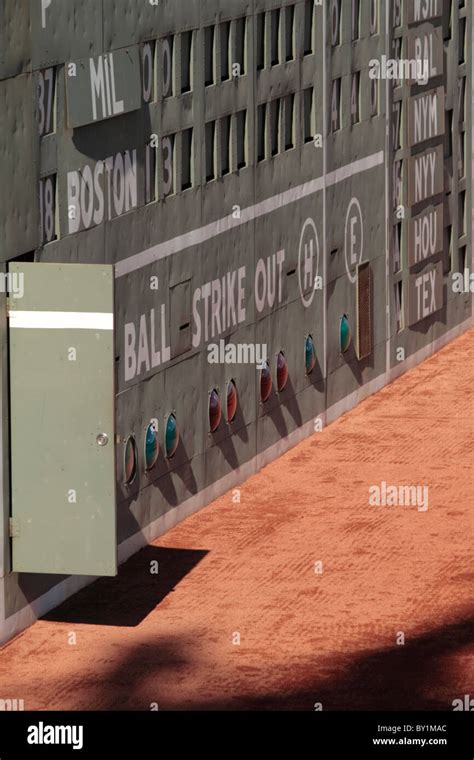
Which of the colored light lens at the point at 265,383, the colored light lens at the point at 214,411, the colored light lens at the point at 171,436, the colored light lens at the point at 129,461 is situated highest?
the colored light lens at the point at 265,383

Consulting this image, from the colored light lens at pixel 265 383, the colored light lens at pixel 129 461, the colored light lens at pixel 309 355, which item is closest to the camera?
the colored light lens at pixel 129 461

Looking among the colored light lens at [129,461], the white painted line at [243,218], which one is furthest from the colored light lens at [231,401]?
the colored light lens at [129,461]

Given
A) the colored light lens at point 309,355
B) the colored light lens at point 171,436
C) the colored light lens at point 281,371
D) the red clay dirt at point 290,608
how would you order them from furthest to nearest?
the colored light lens at point 309,355, the colored light lens at point 281,371, the colored light lens at point 171,436, the red clay dirt at point 290,608

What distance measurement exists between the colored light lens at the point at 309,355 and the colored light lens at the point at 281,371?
95 cm

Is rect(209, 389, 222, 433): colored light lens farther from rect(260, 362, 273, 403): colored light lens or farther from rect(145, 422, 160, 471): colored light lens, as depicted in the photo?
rect(145, 422, 160, 471): colored light lens

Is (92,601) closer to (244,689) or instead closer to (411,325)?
(244,689)

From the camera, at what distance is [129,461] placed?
78.3 feet

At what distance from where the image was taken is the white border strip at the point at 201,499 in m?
21.9

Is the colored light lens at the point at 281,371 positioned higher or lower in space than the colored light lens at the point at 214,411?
higher

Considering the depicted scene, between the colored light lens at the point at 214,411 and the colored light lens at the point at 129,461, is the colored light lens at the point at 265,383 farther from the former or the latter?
the colored light lens at the point at 129,461

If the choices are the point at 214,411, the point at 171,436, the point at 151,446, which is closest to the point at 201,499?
the point at 214,411

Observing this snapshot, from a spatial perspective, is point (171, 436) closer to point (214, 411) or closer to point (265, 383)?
point (214, 411)

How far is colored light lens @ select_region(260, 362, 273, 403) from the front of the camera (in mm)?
28062

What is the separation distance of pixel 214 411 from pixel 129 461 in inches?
110
